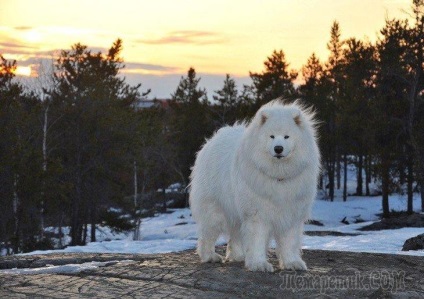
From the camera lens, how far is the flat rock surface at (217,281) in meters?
7.16

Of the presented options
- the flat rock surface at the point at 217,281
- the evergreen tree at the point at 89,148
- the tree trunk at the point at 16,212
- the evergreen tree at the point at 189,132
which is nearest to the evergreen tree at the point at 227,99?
the evergreen tree at the point at 189,132

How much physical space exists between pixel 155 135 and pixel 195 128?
1001cm

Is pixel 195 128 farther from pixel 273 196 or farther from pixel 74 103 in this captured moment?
pixel 273 196

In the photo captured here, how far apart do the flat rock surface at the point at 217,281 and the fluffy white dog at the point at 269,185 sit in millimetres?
423

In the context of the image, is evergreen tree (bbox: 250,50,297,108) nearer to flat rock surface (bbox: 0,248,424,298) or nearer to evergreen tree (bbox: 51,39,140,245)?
evergreen tree (bbox: 51,39,140,245)

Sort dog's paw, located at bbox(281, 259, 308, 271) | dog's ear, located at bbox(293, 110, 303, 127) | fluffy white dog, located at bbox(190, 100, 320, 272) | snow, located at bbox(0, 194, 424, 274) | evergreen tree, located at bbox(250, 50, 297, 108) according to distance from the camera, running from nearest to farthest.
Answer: fluffy white dog, located at bbox(190, 100, 320, 272), dog's ear, located at bbox(293, 110, 303, 127), dog's paw, located at bbox(281, 259, 308, 271), snow, located at bbox(0, 194, 424, 274), evergreen tree, located at bbox(250, 50, 297, 108)

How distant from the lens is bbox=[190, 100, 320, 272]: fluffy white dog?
8016 millimetres

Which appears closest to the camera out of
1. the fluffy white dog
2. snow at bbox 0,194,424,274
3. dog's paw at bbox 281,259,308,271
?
the fluffy white dog

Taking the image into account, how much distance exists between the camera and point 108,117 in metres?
37.8

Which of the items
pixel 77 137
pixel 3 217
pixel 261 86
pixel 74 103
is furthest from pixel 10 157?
pixel 261 86

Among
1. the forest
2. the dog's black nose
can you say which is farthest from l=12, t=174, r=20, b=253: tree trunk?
the dog's black nose

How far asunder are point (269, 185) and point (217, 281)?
1295mm

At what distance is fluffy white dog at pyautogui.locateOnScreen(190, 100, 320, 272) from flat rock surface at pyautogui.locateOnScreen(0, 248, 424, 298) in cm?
42

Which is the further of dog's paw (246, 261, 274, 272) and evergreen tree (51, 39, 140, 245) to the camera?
evergreen tree (51, 39, 140, 245)
